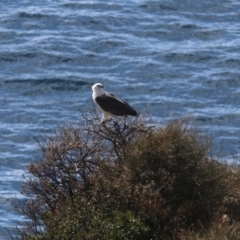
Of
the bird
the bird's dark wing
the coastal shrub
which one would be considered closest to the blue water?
the bird

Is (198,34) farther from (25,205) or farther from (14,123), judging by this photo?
(25,205)

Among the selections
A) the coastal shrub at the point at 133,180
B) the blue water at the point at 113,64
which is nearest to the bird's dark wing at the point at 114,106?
the coastal shrub at the point at 133,180

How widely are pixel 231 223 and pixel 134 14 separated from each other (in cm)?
2187

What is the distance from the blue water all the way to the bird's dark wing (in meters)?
8.11

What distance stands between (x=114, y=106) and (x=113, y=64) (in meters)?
15.8

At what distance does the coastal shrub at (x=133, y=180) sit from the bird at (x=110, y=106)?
838 mm

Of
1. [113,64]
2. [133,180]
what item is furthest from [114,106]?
[113,64]

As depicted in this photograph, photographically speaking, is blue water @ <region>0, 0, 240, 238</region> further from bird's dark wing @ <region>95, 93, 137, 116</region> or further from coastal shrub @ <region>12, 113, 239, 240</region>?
coastal shrub @ <region>12, 113, 239, 240</region>

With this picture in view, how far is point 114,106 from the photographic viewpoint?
1306 cm

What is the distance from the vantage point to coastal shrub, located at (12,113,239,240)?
36.8 feet

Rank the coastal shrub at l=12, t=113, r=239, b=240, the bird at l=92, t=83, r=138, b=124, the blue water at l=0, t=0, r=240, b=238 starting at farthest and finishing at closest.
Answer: the blue water at l=0, t=0, r=240, b=238 < the bird at l=92, t=83, r=138, b=124 < the coastal shrub at l=12, t=113, r=239, b=240

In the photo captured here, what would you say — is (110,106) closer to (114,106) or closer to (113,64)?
(114,106)

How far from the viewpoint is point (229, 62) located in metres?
29.3

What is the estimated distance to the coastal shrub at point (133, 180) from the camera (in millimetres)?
11203
